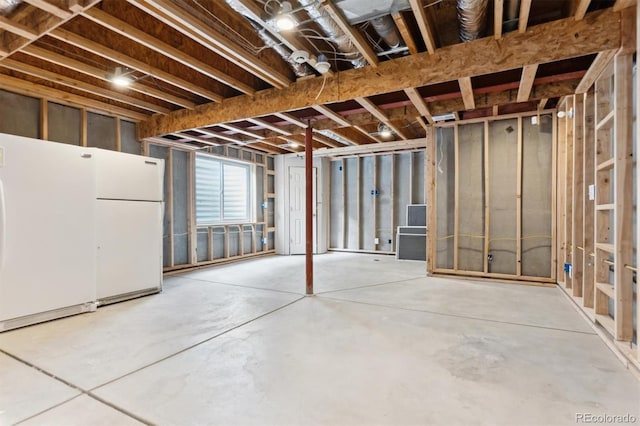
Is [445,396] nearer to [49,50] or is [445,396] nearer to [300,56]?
[300,56]

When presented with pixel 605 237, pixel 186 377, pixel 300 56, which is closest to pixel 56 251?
pixel 186 377

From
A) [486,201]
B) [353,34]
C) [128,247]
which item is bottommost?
[128,247]

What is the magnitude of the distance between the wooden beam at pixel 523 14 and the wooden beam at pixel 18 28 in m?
3.77

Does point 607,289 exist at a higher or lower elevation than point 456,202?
lower

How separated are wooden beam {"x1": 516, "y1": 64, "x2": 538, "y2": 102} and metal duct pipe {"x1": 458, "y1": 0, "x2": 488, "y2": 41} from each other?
567 millimetres

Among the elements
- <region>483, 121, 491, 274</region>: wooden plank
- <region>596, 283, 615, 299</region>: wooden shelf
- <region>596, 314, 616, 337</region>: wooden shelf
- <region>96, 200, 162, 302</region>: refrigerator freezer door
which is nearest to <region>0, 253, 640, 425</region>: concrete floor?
<region>596, 314, 616, 337</region>: wooden shelf

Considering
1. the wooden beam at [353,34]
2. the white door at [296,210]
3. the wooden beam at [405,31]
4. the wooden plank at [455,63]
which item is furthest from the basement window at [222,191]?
the wooden beam at [405,31]

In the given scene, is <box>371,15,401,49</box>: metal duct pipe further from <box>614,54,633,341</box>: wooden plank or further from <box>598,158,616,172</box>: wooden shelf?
<box>598,158,616,172</box>: wooden shelf

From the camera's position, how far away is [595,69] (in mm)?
2943

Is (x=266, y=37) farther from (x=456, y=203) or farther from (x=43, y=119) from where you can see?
(x=456, y=203)

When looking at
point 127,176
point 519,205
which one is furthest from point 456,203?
point 127,176

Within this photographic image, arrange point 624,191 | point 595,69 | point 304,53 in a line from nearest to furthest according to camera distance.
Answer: point 624,191 < point 304,53 < point 595,69

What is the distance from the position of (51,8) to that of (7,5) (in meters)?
0.61

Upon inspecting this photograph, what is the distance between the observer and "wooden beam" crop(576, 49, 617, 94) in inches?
105
